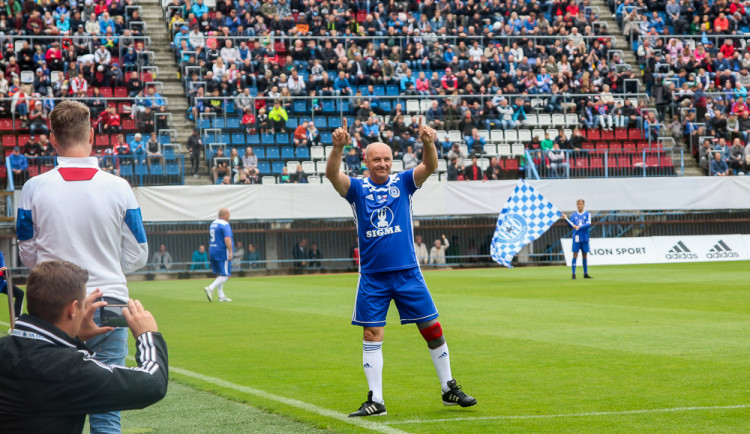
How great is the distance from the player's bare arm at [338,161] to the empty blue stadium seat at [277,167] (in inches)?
1045

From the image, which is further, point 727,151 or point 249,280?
point 727,151

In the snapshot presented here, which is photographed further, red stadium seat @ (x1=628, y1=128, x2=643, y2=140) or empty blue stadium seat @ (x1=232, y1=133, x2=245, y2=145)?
red stadium seat @ (x1=628, y1=128, x2=643, y2=140)

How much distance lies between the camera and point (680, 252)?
113 feet

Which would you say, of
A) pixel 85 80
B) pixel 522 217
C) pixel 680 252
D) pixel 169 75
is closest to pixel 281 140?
pixel 169 75

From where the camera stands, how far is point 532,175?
117 ft

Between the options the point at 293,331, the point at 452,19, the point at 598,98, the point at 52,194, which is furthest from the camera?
the point at 452,19

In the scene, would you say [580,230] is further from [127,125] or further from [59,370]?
[59,370]

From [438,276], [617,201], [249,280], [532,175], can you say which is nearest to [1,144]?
[249,280]

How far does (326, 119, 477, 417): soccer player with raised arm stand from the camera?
8.31m

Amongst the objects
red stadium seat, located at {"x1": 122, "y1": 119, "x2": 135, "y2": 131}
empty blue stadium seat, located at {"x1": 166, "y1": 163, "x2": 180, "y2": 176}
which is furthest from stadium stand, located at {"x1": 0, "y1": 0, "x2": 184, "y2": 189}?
empty blue stadium seat, located at {"x1": 166, "y1": 163, "x2": 180, "y2": 176}

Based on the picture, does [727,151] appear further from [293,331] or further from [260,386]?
[260,386]

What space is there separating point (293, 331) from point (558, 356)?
483 centimetres

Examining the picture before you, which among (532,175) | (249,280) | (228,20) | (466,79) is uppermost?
(228,20)

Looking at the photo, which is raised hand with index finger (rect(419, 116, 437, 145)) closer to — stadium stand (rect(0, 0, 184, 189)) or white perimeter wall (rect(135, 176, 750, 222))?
white perimeter wall (rect(135, 176, 750, 222))
